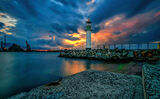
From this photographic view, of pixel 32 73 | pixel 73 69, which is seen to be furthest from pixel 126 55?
pixel 32 73

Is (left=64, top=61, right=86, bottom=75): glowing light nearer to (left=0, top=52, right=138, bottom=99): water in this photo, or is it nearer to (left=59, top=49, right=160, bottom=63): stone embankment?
(left=0, top=52, right=138, bottom=99): water

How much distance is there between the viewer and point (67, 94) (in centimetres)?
235

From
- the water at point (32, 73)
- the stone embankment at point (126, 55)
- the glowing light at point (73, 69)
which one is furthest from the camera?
the stone embankment at point (126, 55)

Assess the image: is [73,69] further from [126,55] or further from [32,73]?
[126,55]

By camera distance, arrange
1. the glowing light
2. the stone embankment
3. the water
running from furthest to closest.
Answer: the stone embankment
the glowing light
the water

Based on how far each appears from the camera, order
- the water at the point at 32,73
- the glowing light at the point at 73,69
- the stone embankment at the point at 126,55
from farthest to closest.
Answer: the stone embankment at the point at 126,55, the glowing light at the point at 73,69, the water at the point at 32,73

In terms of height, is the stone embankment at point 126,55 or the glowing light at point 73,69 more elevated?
the stone embankment at point 126,55

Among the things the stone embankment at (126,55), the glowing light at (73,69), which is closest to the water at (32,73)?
the glowing light at (73,69)

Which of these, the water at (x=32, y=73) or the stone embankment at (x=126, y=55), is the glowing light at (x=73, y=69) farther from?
the stone embankment at (x=126, y=55)

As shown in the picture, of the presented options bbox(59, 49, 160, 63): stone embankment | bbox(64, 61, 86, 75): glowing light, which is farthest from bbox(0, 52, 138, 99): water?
bbox(59, 49, 160, 63): stone embankment

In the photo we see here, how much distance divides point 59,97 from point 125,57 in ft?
45.1

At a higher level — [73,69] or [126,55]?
[126,55]

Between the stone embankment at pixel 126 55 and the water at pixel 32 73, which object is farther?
the stone embankment at pixel 126 55

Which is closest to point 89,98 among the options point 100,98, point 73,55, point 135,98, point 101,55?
point 100,98
